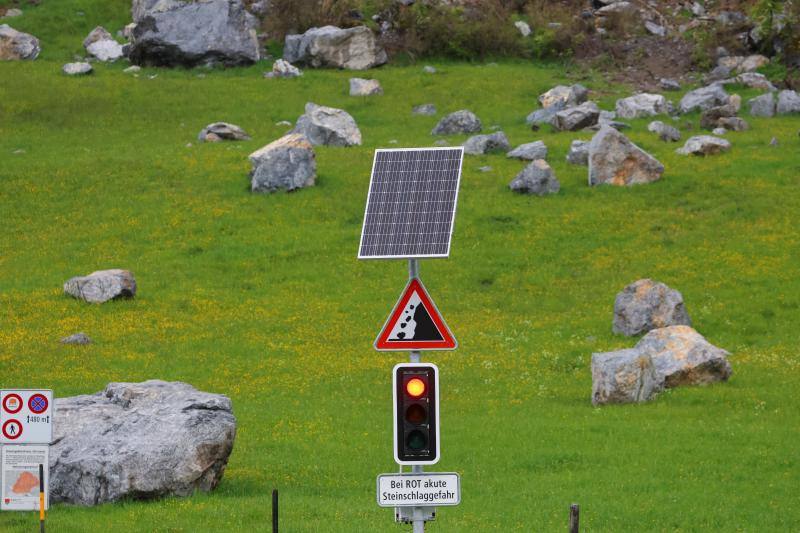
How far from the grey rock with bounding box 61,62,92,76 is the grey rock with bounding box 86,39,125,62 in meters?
4.22

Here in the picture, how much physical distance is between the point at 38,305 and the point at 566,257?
637 inches

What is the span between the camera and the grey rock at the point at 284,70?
226 ft

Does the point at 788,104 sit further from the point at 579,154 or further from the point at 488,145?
the point at 488,145

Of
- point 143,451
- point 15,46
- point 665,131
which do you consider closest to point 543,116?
point 665,131

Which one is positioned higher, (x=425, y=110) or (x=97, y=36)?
(x=425, y=110)

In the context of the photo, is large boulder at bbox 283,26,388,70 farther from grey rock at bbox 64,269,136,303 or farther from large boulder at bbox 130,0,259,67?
grey rock at bbox 64,269,136,303

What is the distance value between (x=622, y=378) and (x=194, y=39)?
4478 centimetres

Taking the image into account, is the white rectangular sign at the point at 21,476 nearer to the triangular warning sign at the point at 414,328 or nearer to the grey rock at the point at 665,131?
the triangular warning sign at the point at 414,328

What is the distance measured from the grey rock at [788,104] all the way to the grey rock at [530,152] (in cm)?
1273

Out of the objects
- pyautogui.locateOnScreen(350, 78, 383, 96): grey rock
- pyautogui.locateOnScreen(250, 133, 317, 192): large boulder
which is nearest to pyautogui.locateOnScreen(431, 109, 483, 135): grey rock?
pyautogui.locateOnScreen(350, 78, 383, 96): grey rock

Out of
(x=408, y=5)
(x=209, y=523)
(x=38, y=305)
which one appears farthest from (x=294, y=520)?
(x=408, y=5)

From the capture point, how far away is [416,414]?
1498cm

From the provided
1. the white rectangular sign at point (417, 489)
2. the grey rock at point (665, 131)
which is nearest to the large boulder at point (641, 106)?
the grey rock at point (665, 131)

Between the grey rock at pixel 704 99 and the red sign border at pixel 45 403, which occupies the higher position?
the red sign border at pixel 45 403
